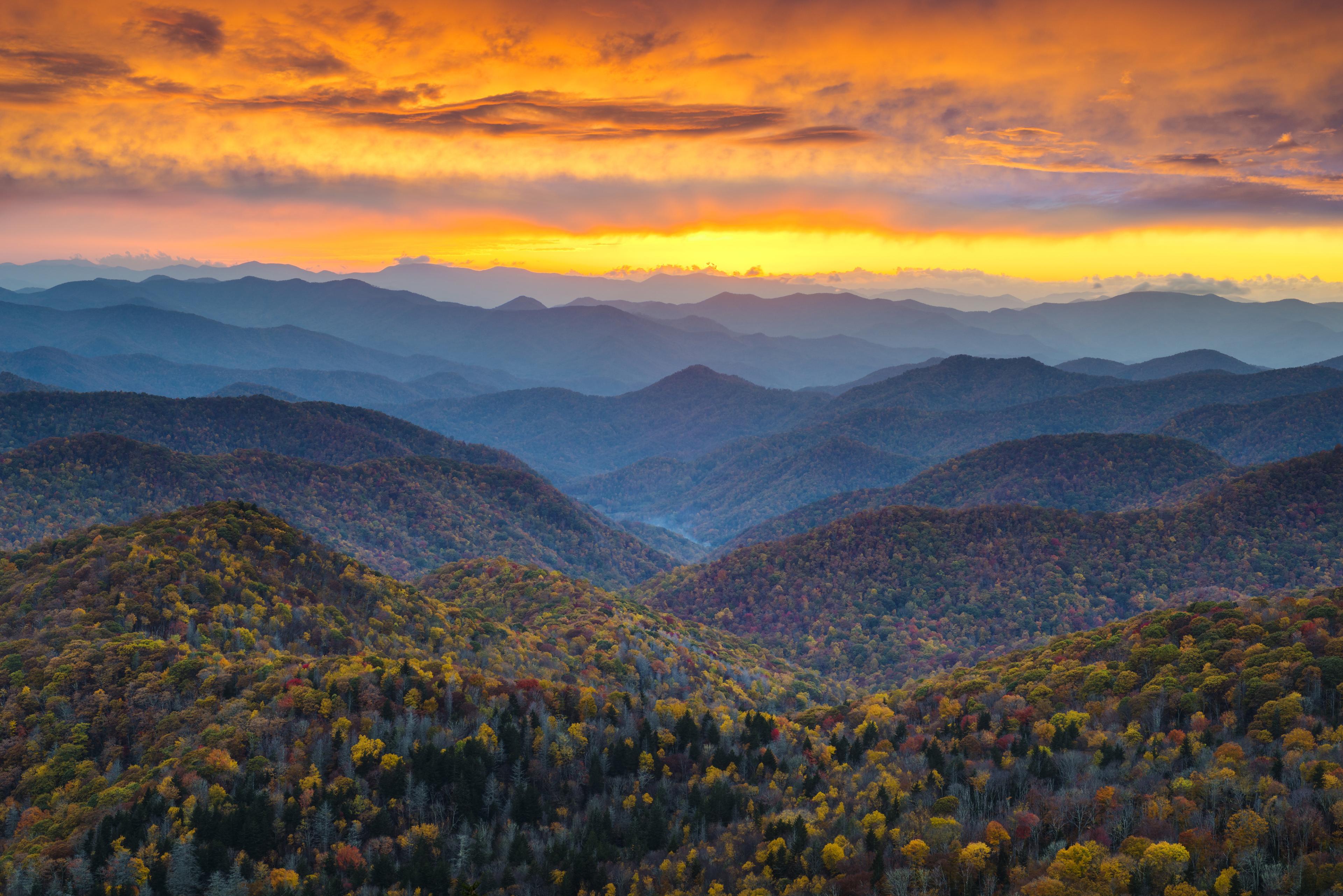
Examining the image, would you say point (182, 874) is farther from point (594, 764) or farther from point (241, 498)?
point (241, 498)

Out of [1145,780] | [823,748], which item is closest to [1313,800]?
[1145,780]

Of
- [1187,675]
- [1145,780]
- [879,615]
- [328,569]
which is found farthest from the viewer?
[879,615]

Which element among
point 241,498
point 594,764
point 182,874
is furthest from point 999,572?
point 241,498

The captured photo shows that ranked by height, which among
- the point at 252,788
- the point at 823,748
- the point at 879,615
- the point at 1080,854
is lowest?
the point at 879,615

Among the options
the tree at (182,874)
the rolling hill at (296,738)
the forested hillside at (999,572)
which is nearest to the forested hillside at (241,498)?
the forested hillside at (999,572)

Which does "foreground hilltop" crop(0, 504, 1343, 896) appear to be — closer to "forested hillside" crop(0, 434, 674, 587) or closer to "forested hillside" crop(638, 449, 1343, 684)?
"forested hillside" crop(638, 449, 1343, 684)

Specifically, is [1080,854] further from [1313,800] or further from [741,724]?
[741,724]

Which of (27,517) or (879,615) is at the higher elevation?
(27,517)
